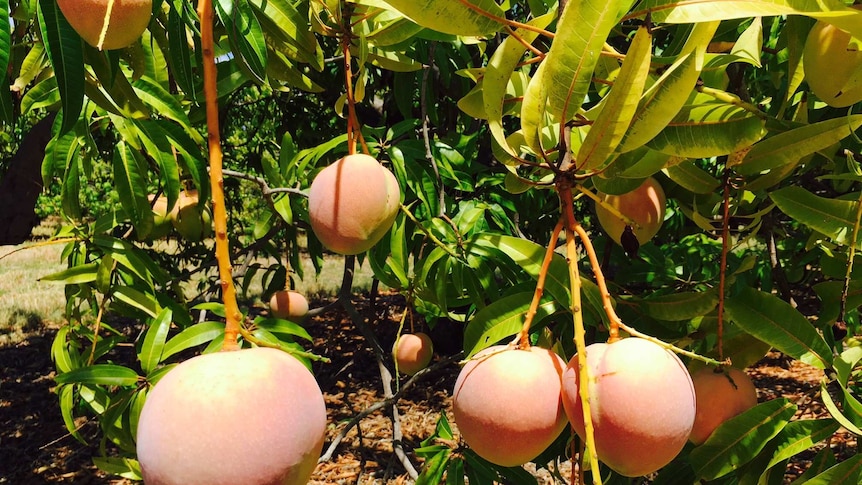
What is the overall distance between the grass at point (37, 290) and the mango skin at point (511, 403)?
→ 477 centimetres

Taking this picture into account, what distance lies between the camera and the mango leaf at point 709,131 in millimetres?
743

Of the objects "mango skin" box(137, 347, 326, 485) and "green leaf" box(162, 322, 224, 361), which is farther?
"green leaf" box(162, 322, 224, 361)

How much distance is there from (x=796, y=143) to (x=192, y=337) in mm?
1337

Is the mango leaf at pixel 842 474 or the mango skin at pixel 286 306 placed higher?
the mango leaf at pixel 842 474

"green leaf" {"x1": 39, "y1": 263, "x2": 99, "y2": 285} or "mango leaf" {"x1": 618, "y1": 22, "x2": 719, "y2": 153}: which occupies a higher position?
"mango leaf" {"x1": 618, "y1": 22, "x2": 719, "y2": 153}

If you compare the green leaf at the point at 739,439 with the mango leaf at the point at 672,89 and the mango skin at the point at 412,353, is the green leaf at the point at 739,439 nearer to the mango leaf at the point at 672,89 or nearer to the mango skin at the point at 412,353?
the mango leaf at the point at 672,89

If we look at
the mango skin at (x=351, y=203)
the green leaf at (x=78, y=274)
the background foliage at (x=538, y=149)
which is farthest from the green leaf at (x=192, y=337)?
the mango skin at (x=351, y=203)

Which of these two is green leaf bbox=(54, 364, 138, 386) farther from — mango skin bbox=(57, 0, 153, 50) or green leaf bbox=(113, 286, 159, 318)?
mango skin bbox=(57, 0, 153, 50)

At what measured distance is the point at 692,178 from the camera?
1064mm

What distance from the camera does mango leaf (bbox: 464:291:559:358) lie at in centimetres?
101

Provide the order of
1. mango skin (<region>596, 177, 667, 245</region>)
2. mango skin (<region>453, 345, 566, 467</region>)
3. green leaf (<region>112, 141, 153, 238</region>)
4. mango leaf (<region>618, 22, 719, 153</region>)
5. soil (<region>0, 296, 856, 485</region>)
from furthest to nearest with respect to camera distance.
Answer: soil (<region>0, 296, 856, 485</region>) → green leaf (<region>112, 141, 153, 238</region>) → mango skin (<region>596, 177, 667, 245</region>) → mango skin (<region>453, 345, 566, 467</region>) → mango leaf (<region>618, 22, 719, 153</region>)

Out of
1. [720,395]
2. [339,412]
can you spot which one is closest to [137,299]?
[720,395]

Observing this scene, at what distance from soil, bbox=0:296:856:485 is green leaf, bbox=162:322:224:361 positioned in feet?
5.06

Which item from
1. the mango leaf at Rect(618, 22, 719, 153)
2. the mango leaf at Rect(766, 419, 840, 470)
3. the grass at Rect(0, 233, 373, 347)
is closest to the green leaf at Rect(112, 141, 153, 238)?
the mango leaf at Rect(618, 22, 719, 153)
